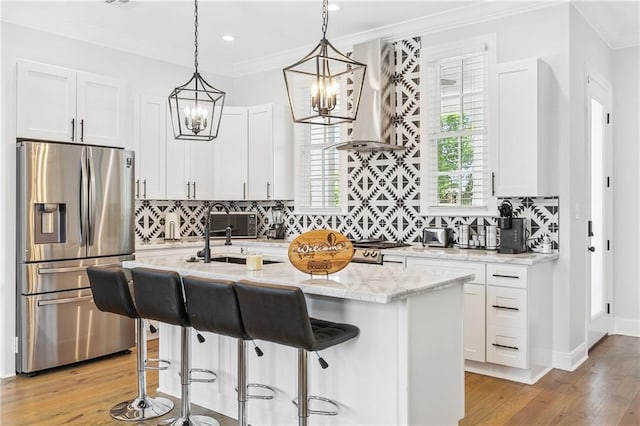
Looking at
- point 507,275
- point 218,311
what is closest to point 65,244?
point 218,311

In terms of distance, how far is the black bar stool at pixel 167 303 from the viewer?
9.11ft

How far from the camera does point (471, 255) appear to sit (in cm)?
404

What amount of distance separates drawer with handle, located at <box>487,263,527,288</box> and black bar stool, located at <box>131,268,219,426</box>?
89.3 inches

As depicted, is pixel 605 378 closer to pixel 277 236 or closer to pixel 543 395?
pixel 543 395

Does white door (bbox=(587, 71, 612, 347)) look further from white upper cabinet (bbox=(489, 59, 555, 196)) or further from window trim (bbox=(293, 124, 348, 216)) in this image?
window trim (bbox=(293, 124, 348, 216))

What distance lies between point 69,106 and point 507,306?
399 cm

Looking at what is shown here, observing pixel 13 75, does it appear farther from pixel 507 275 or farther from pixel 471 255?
pixel 507 275

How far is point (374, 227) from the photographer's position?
5.27m

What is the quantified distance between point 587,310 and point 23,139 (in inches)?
199

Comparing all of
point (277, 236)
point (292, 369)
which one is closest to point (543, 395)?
point (292, 369)

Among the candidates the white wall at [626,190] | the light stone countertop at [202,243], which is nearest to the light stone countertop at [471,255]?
the light stone countertop at [202,243]

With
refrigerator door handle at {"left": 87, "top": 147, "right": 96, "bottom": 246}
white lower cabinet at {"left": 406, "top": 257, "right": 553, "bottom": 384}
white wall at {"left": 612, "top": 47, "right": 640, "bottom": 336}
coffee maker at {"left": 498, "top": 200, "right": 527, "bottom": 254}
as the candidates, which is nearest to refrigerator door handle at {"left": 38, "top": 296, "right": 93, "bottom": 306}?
refrigerator door handle at {"left": 87, "top": 147, "right": 96, "bottom": 246}

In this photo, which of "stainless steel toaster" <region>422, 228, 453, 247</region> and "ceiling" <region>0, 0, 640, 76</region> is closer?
"ceiling" <region>0, 0, 640, 76</region>

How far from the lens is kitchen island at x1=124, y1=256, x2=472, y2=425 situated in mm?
2436
